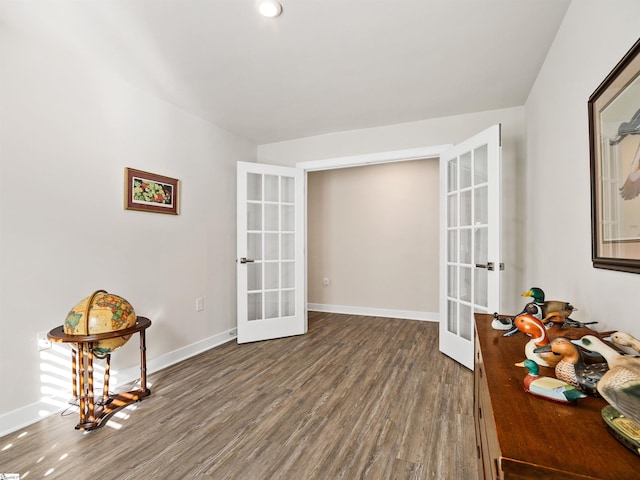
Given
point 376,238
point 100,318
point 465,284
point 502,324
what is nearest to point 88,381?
point 100,318

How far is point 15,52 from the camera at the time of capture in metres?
1.84

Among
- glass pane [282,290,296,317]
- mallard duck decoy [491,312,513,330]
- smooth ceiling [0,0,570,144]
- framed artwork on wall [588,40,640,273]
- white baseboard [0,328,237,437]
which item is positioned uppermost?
smooth ceiling [0,0,570,144]

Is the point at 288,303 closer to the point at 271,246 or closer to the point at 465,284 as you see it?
the point at 271,246

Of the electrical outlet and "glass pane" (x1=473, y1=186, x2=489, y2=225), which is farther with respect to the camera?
"glass pane" (x1=473, y1=186, x2=489, y2=225)

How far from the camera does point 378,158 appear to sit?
3.40 m

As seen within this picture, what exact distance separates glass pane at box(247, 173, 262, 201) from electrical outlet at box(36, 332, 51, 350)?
217cm

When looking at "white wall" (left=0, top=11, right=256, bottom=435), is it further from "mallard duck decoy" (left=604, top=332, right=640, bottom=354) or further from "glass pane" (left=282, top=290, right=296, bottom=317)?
"mallard duck decoy" (left=604, top=332, right=640, bottom=354)

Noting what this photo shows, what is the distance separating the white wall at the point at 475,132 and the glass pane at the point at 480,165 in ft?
1.42

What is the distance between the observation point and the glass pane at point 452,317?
113 inches

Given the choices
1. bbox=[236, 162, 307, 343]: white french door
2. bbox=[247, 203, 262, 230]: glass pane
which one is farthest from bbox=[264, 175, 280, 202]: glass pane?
bbox=[247, 203, 262, 230]: glass pane

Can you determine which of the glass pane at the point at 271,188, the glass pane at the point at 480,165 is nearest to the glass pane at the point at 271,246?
the glass pane at the point at 271,188

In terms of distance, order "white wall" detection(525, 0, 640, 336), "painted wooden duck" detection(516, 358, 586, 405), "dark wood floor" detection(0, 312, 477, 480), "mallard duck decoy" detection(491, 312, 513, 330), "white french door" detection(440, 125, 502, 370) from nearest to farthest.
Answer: "painted wooden duck" detection(516, 358, 586, 405), "white wall" detection(525, 0, 640, 336), "mallard duck decoy" detection(491, 312, 513, 330), "dark wood floor" detection(0, 312, 477, 480), "white french door" detection(440, 125, 502, 370)

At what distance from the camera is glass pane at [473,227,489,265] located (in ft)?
8.44

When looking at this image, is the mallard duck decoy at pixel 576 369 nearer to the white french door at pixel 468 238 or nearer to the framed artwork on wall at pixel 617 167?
the framed artwork on wall at pixel 617 167
